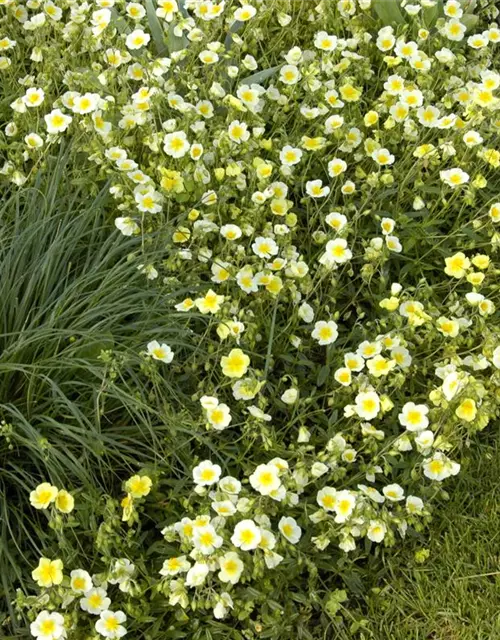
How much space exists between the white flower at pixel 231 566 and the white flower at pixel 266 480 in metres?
0.18

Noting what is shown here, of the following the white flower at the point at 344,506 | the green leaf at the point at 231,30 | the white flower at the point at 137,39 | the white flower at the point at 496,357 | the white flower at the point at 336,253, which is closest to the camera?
the white flower at the point at 344,506

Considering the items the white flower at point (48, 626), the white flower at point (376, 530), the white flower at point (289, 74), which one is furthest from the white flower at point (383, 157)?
the white flower at point (48, 626)

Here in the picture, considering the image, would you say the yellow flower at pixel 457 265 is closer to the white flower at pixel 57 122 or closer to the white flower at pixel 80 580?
the white flower at pixel 57 122

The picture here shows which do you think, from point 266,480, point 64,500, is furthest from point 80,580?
point 266,480

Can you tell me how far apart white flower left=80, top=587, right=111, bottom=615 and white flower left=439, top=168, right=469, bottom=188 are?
5.52 feet

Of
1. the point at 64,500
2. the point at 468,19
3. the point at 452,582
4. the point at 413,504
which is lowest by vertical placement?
the point at 452,582

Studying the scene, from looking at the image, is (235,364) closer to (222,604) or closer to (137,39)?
(222,604)

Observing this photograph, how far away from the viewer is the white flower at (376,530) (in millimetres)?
2355

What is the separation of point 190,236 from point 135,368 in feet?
1.69

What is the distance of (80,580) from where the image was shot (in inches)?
86.1

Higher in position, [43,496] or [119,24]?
[119,24]

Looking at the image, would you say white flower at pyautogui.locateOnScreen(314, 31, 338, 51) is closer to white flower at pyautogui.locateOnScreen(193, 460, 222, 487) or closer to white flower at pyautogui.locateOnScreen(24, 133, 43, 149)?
white flower at pyautogui.locateOnScreen(24, 133, 43, 149)

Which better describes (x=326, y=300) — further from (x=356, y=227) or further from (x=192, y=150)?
(x=192, y=150)

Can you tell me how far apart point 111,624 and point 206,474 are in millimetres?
421
